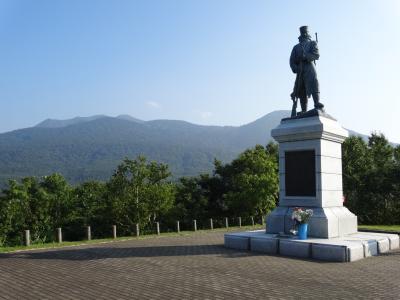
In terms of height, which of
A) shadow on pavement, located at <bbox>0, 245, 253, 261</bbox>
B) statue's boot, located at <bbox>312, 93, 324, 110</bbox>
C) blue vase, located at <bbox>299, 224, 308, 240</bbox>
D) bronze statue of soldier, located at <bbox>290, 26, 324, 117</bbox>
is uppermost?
bronze statue of soldier, located at <bbox>290, 26, 324, 117</bbox>

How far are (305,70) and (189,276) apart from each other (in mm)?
9607

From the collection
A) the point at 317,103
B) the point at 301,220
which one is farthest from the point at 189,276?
the point at 317,103

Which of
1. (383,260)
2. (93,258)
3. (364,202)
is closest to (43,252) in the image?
(93,258)

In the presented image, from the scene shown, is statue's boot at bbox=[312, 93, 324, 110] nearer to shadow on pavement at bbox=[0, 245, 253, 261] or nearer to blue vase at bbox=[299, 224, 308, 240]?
blue vase at bbox=[299, 224, 308, 240]

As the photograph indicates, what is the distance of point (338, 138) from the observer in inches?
598

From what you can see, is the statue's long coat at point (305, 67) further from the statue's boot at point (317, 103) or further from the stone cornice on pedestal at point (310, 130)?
the stone cornice on pedestal at point (310, 130)

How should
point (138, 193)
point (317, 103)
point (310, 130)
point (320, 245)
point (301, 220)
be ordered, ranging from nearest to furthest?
point (320, 245) < point (301, 220) < point (310, 130) < point (317, 103) < point (138, 193)

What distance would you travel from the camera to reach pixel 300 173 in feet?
48.1

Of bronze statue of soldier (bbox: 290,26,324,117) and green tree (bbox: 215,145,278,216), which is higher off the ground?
bronze statue of soldier (bbox: 290,26,324,117)

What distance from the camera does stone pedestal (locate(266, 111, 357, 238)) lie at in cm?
1399

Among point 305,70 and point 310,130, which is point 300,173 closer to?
point 310,130

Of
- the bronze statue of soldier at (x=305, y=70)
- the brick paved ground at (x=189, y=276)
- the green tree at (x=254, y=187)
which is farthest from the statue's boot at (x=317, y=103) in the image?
the green tree at (x=254, y=187)

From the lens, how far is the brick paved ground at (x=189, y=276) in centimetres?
797

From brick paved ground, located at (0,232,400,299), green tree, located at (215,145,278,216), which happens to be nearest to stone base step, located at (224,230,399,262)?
brick paved ground, located at (0,232,400,299)
